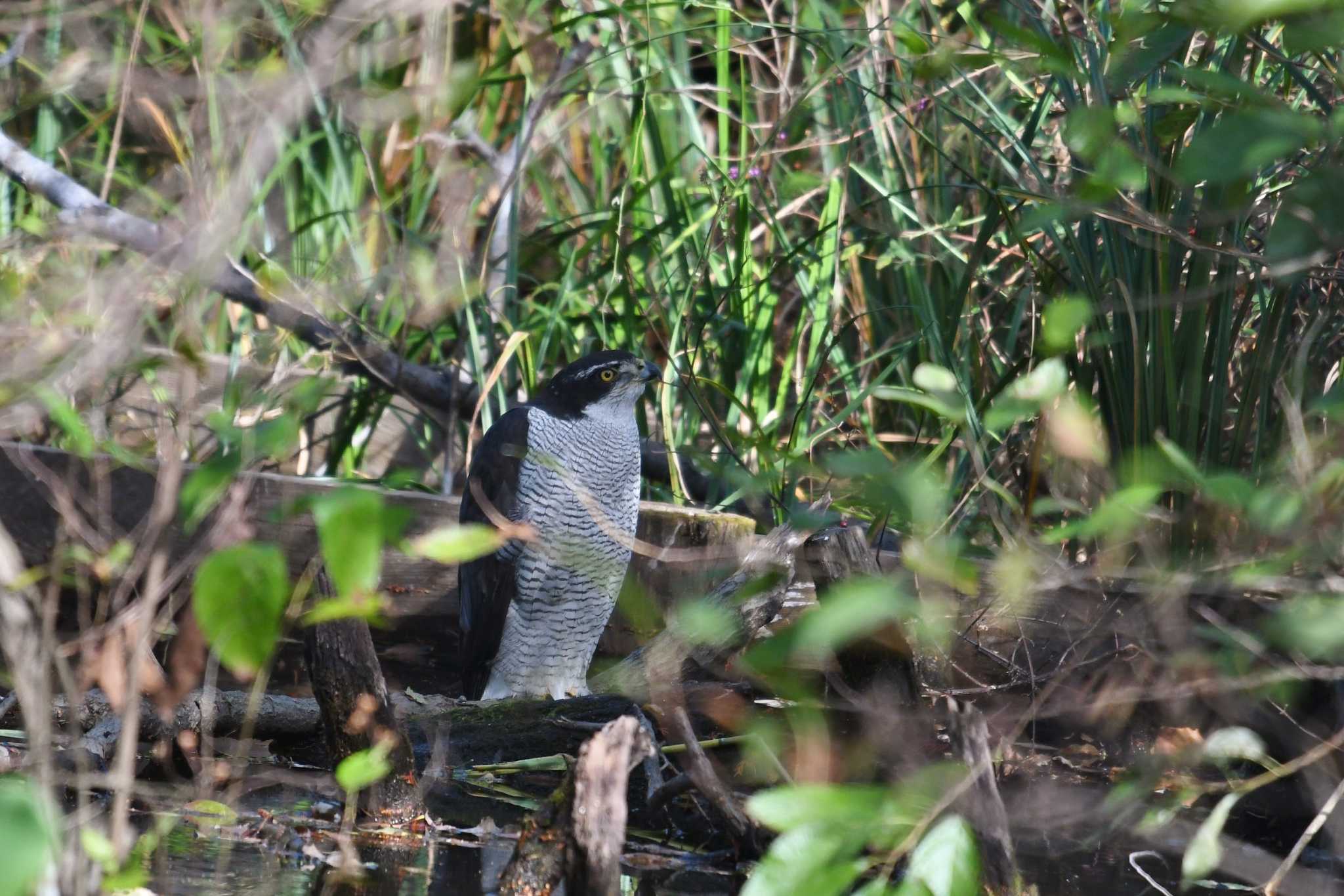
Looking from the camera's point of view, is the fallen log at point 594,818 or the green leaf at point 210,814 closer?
the fallen log at point 594,818

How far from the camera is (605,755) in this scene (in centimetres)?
195

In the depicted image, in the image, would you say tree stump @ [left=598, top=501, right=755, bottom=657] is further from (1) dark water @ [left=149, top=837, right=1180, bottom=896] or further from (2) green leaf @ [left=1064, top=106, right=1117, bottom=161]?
(2) green leaf @ [left=1064, top=106, right=1117, bottom=161]

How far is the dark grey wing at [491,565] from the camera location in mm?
3600

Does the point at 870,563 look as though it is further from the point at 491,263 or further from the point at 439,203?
the point at 439,203

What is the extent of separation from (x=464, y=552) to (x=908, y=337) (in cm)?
307

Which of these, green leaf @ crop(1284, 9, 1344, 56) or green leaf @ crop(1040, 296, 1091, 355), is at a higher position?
green leaf @ crop(1284, 9, 1344, 56)

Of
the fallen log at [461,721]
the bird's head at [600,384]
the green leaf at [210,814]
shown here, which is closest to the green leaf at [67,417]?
the green leaf at [210,814]

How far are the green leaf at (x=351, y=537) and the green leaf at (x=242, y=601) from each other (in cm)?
6

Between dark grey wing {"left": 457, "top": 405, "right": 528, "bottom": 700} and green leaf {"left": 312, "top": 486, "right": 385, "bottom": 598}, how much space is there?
262 cm

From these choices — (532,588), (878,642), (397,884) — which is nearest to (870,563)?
(878,642)

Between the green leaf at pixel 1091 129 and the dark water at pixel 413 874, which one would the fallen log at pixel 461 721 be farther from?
Answer: the green leaf at pixel 1091 129

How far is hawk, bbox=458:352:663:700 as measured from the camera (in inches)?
143

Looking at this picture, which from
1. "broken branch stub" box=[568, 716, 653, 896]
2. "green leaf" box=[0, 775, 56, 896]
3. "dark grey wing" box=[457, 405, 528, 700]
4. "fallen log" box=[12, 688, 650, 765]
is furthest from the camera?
"dark grey wing" box=[457, 405, 528, 700]

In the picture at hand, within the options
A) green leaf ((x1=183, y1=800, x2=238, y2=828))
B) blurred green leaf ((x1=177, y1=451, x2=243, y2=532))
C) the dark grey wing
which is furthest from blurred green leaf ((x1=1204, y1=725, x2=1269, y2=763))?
the dark grey wing
